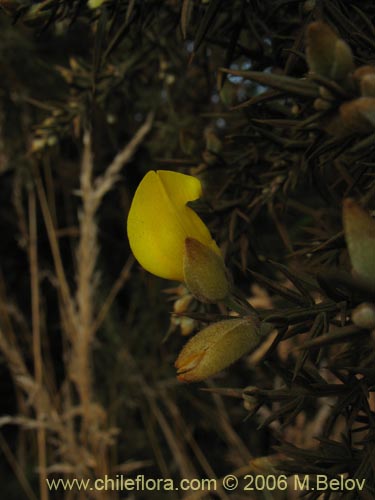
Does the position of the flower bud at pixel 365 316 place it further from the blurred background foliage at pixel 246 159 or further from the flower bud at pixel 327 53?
the flower bud at pixel 327 53

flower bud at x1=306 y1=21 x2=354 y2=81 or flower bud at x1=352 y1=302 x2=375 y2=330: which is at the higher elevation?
flower bud at x1=306 y1=21 x2=354 y2=81

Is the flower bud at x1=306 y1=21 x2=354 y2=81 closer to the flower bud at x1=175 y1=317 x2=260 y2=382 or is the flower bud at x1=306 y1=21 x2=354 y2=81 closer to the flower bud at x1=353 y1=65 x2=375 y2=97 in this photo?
the flower bud at x1=353 y1=65 x2=375 y2=97

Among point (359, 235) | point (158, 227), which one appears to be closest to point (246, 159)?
point (158, 227)

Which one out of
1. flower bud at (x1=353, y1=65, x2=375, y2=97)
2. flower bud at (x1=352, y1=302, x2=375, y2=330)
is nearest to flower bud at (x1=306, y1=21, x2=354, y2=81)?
flower bud at (x1=353, y1=65, x2=375, y2=97)

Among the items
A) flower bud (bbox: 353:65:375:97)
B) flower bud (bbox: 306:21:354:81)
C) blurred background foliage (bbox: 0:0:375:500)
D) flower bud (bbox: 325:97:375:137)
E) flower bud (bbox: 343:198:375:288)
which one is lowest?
blurred background foliage (bbox: 0:0:375:500)

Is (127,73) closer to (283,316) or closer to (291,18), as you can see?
(291,18)

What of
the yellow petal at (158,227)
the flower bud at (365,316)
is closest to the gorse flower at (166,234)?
the yellow petal at (158,227)
